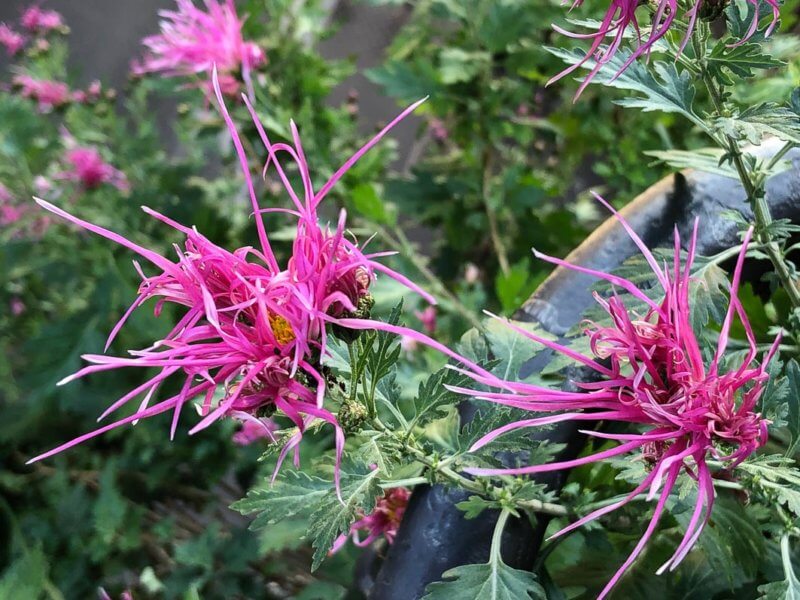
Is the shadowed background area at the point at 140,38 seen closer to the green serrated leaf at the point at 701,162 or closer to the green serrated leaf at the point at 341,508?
the green serrated leaf at the point at 701,162

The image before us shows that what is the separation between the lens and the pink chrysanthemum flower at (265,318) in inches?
8.9

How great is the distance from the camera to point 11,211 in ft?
3.34

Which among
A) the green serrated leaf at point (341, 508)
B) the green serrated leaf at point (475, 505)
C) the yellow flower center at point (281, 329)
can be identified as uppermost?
the yellow flower center at point (281, 329)

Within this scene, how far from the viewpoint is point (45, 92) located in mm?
946

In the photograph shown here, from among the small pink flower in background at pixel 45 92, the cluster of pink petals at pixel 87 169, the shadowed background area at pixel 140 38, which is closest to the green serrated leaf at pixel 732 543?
the cluster of pink petals at pixel 87 169

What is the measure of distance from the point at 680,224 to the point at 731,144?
64 mm

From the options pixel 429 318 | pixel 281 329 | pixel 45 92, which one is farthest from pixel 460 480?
pixel 45 92

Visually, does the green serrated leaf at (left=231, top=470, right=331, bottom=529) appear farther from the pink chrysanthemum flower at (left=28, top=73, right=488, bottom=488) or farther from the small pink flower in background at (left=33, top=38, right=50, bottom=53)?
the small pink flower in background at (left=33, top=38, right=50, bottom=53)

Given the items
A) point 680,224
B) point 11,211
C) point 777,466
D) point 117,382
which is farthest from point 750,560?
point 11,211

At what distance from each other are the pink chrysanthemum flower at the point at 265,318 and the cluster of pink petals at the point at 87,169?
740mm

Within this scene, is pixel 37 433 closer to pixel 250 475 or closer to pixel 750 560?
pixel 250 475

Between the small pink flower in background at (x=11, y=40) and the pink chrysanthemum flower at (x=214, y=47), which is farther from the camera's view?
the small pink flower in background at (x=11, y=40)

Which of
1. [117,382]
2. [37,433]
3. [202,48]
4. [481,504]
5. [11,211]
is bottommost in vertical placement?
[37,433]

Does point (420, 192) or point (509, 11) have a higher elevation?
point (509, 11)
